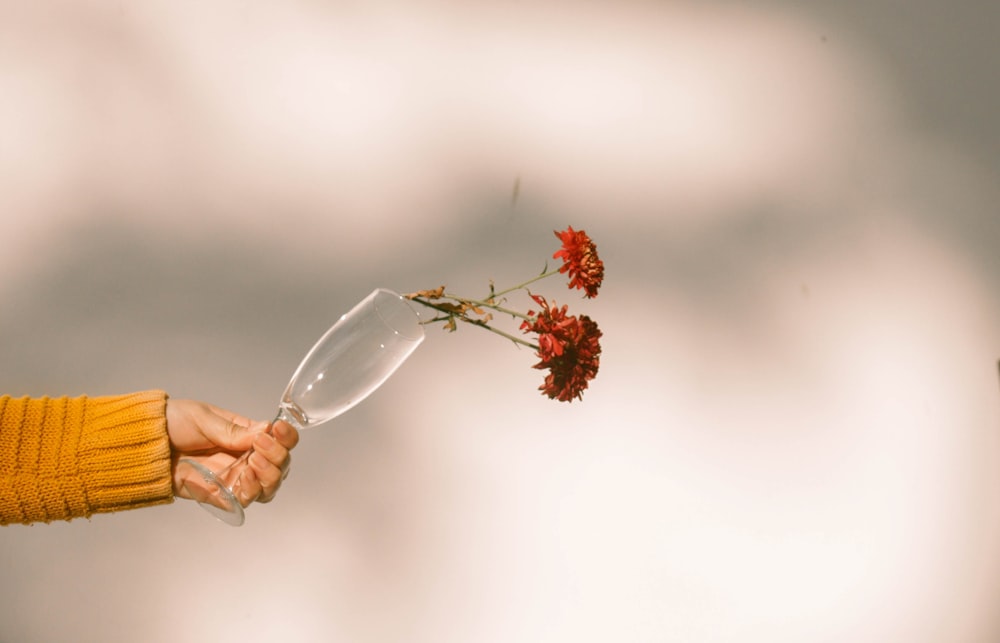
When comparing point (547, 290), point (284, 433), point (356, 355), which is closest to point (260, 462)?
point (284, 433)

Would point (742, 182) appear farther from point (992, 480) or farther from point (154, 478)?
point (154, 478)

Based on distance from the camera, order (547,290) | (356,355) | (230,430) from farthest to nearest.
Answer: (547,290)
(230,430)
(356,355)

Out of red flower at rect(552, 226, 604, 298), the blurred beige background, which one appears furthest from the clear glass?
the blurred beige background

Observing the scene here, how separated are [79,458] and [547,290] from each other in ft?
2.19

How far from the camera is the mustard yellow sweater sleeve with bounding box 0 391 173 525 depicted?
94 centimetres

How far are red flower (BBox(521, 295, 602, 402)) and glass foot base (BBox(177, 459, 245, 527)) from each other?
296mm

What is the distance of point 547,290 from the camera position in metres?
1.41

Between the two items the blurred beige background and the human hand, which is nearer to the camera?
the human hand

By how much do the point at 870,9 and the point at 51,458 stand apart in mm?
1262

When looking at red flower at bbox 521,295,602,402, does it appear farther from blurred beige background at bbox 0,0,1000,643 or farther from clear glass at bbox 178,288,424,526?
blurred beige background at bbox 0,0,1000,643

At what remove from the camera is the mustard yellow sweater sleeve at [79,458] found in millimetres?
942

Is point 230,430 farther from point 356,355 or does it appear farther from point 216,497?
point 356,355

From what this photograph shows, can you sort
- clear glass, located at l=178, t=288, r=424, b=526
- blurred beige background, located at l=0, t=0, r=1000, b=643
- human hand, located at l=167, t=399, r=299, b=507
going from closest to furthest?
1. clear glass, located at l=178, t=288, r=424, b=526
2. human hand, located at l=167, t=399, r=299, b=507
3. blurred beige background, located at l=0, t=0, r=1000, b=643

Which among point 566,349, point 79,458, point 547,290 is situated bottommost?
point 79,458
